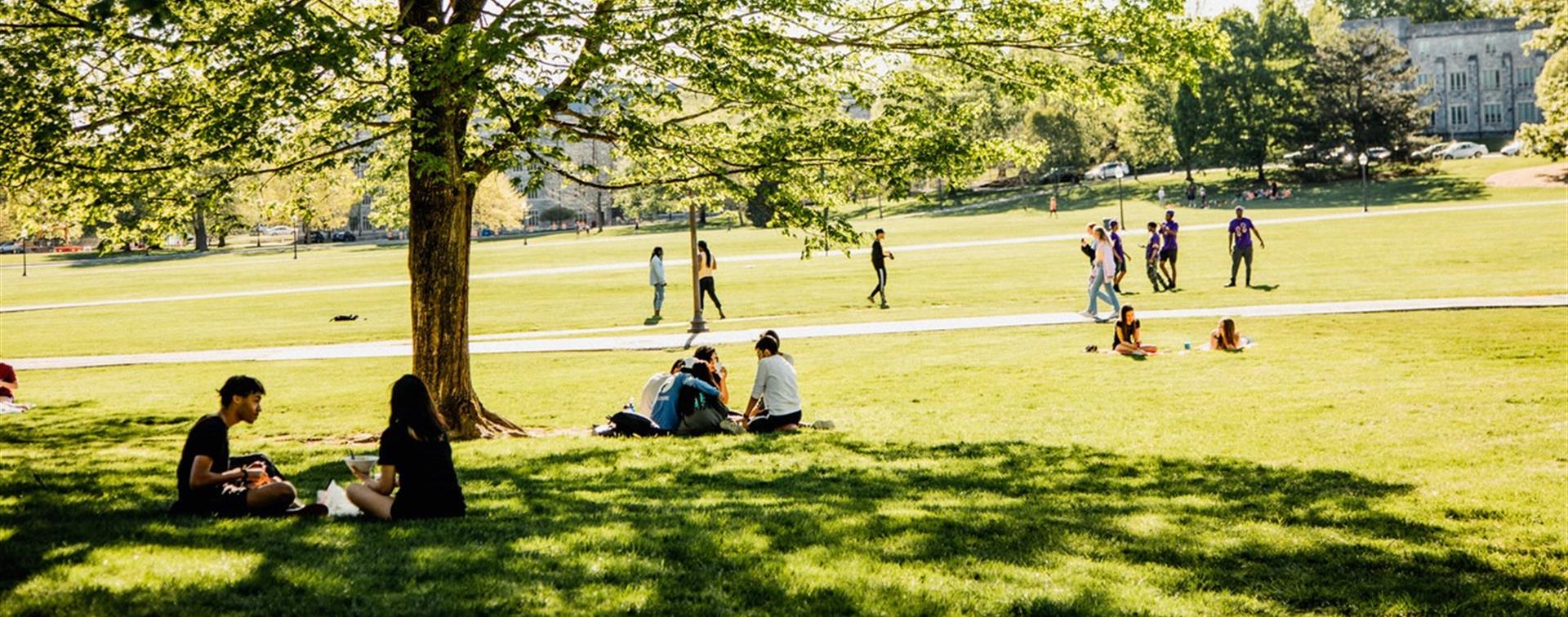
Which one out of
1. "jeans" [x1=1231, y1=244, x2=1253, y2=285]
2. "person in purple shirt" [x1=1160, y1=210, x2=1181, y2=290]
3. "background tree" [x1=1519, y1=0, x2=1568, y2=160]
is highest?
"background tree" [x1=1519, y1=0, x2=1568, y2=160]

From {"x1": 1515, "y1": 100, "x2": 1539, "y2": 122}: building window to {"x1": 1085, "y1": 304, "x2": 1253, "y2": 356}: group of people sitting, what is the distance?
113992 mm

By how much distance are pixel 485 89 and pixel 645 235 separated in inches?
3112

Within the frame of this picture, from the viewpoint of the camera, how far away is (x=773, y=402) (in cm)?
1239

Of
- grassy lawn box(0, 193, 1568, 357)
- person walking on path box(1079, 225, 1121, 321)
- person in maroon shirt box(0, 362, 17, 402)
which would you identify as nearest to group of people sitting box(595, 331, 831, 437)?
person in maroon shirt box(0, 362, 17, 402)

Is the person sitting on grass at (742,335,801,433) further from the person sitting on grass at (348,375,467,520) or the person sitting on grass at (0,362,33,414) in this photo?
the person sitting on grass at (0,362,33,414)

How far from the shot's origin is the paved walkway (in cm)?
2219

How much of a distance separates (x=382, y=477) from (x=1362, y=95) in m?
83.3

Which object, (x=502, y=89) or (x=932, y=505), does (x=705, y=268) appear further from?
(x=932, y=505)

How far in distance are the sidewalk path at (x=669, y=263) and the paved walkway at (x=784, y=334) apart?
20779 mm

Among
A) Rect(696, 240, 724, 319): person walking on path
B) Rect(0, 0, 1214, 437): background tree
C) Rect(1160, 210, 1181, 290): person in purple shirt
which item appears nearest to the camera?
Rect(0, 0, 1214, 437): background tree

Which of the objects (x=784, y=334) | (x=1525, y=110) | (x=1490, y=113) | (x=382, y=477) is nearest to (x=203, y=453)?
(x=382, y=477)

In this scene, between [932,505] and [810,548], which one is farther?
[932,505]

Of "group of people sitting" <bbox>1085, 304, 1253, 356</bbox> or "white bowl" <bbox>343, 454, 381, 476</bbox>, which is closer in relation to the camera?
"white bowl" <bbox>343, 454, 381, 476</bbox>

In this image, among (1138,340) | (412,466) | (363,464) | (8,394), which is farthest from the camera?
(1138,340)
